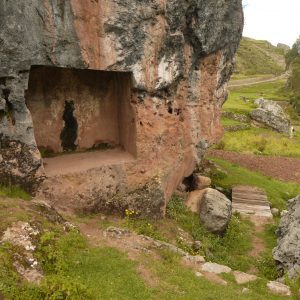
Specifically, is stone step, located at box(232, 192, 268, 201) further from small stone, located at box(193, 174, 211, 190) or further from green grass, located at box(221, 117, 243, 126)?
green grass, located at box(221, 117, 243, 126)

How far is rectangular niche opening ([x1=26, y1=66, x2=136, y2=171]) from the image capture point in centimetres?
1388

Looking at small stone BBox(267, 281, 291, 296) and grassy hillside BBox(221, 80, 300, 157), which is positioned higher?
grassy hillside BBox(221, 80, 300, 157)

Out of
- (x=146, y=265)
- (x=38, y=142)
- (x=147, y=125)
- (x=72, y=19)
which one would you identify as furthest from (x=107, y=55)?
(x=146, y=265)

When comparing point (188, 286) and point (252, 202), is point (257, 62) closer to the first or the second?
point (252, 202)

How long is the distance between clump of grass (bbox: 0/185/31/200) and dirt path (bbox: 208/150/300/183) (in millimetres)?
15603

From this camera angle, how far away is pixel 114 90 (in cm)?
1516

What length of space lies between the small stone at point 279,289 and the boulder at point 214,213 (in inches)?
167

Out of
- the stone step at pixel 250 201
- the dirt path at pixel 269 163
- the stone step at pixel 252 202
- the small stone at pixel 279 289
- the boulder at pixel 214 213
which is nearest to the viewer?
the small stone at pixel 279 289

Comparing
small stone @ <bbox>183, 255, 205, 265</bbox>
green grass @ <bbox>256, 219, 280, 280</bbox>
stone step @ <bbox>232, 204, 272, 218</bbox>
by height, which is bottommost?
green grass @ <bbox>256, 219, 280, 280</bbox>

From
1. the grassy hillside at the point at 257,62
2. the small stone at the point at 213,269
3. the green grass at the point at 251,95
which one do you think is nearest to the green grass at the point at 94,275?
the small stone at the point at 213,269

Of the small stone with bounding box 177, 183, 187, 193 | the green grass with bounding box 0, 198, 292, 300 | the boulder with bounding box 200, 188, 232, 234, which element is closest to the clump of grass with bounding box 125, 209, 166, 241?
the green grass with bounding box 0, 198, 292, 300

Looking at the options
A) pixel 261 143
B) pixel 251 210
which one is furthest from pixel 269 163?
pixel 251 210

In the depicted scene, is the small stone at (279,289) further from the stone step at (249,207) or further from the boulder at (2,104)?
the boulder at (2,104)

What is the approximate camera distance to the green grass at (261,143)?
29509 mm
